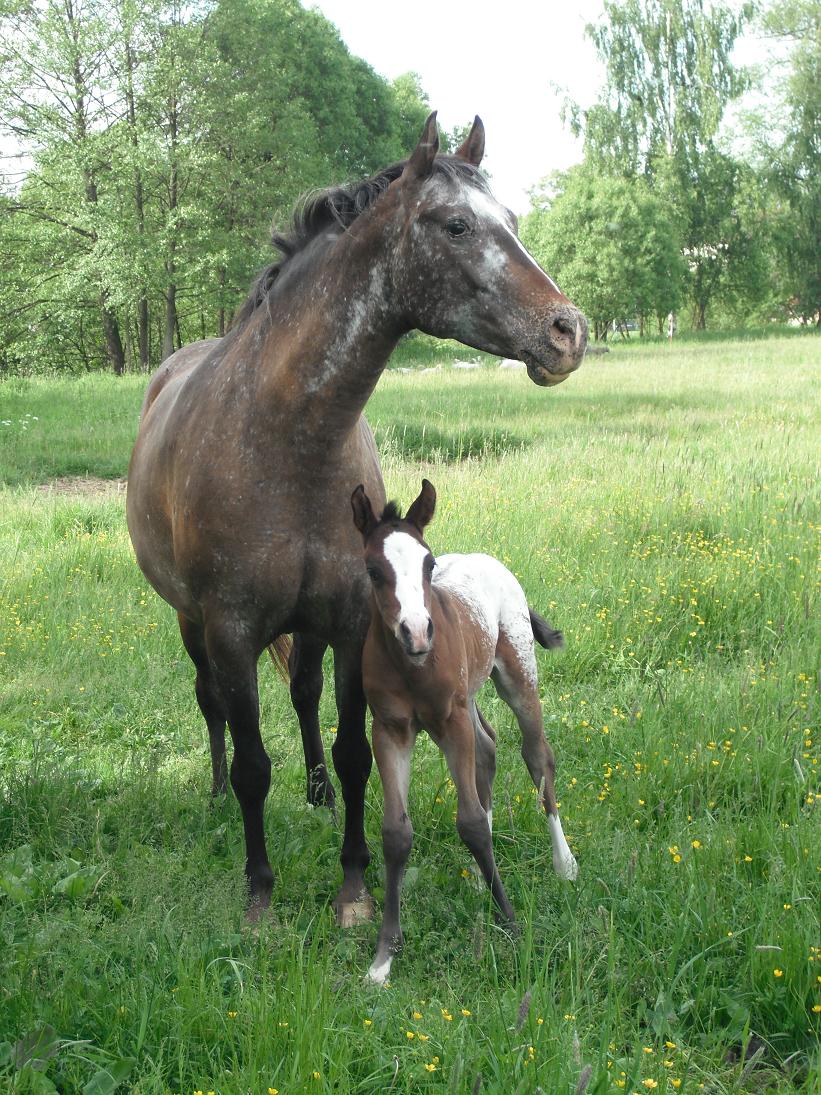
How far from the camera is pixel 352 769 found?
3496 mm

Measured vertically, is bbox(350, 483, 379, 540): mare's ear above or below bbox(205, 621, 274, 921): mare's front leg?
above

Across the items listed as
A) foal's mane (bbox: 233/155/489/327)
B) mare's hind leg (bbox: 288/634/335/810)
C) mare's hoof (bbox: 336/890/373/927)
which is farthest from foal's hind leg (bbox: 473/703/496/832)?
foal's mane (bbox: 233/155/489/327)

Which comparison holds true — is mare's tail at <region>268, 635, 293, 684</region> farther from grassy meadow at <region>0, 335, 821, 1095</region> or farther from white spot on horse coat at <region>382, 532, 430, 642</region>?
white spot on horse coat at <region>382, 532, 430, 642</region>

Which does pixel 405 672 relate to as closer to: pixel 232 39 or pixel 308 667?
pixel 308 667

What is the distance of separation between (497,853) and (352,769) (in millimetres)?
646

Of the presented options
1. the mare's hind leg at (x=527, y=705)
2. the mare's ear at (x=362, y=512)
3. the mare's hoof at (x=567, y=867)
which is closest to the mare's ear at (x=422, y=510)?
the mare's ear at (x=362, y=512)

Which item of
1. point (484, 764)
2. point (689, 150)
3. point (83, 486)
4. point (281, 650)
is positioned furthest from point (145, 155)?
point (689, 150)

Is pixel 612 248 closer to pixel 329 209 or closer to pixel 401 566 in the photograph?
pixel 329 209

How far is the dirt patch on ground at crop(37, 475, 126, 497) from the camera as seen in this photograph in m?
10.1

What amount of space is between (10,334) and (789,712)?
32347 millimetres

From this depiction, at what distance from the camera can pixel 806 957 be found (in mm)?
2637

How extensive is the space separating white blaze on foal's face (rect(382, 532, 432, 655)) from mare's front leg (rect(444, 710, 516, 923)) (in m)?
0.49

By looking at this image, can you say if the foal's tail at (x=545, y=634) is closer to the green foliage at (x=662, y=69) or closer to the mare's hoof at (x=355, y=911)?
the mare's hoof at (x=355, y=911)

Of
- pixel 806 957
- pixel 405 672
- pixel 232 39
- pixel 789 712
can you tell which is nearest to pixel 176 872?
pixel 405 672
